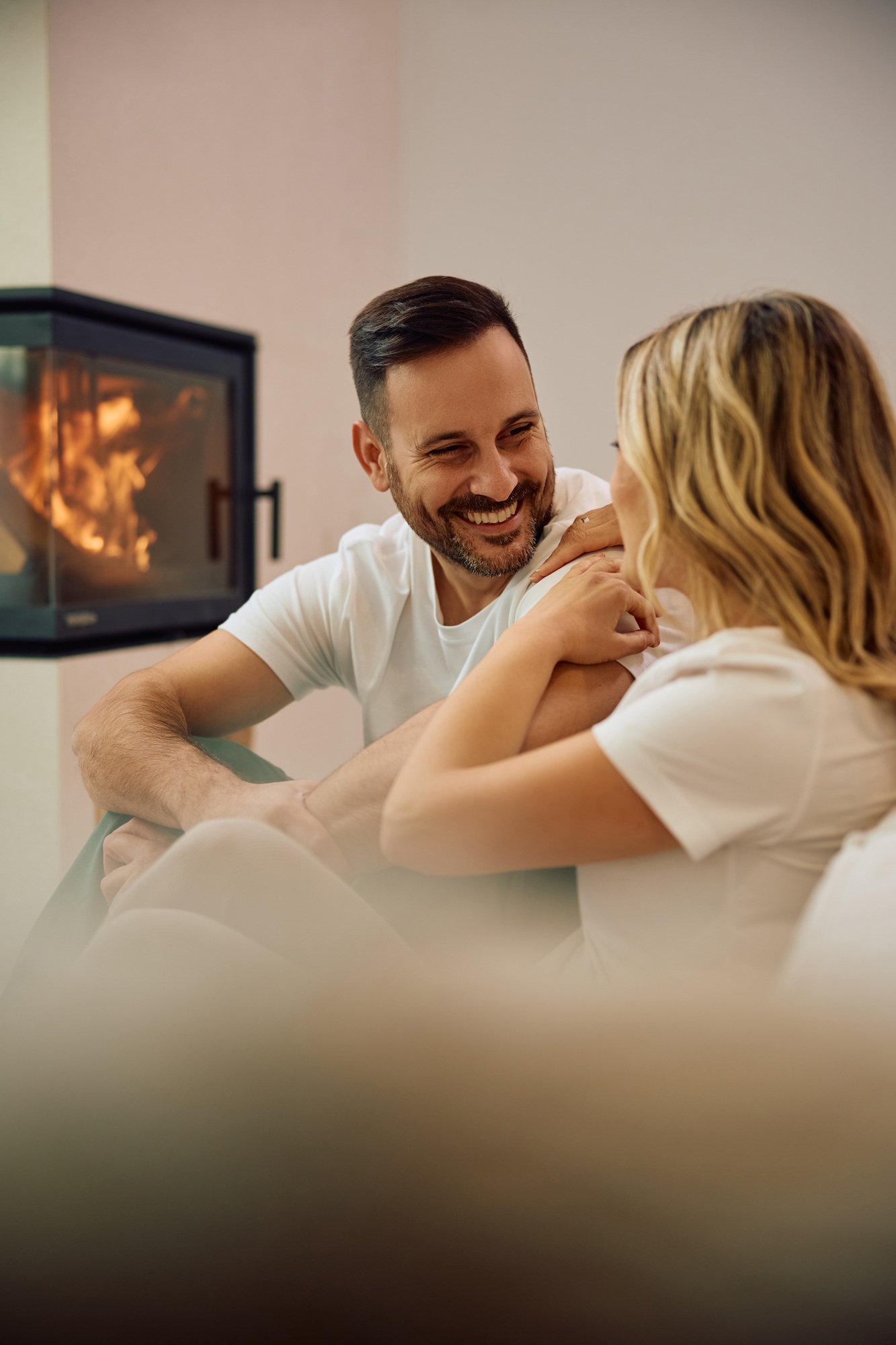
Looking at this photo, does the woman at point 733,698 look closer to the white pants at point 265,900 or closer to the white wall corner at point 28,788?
the white pants at point 265,900

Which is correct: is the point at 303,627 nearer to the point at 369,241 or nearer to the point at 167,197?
the point at 167,197

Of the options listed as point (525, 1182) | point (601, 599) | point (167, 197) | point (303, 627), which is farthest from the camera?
point (167, 197)

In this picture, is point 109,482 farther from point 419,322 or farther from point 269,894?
point 269,894

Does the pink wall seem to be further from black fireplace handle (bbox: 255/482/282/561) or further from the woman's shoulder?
the woman's shoulder

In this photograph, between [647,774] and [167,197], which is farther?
[167,197]

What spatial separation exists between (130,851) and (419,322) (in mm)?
672

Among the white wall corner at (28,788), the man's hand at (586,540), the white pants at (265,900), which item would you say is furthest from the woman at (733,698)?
the white wall corner at (28,788)

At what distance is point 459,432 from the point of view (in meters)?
1.34

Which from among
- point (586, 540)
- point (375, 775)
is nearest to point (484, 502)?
point (586, 540)

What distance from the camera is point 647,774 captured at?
2.53ft

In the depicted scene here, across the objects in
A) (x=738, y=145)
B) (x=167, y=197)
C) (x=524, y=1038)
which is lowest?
(x=524, y=1038)

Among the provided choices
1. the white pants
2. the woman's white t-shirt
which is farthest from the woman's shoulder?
the white pants

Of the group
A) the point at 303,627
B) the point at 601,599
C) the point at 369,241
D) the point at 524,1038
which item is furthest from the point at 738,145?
the point at 524,1038

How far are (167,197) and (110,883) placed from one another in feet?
6.10
